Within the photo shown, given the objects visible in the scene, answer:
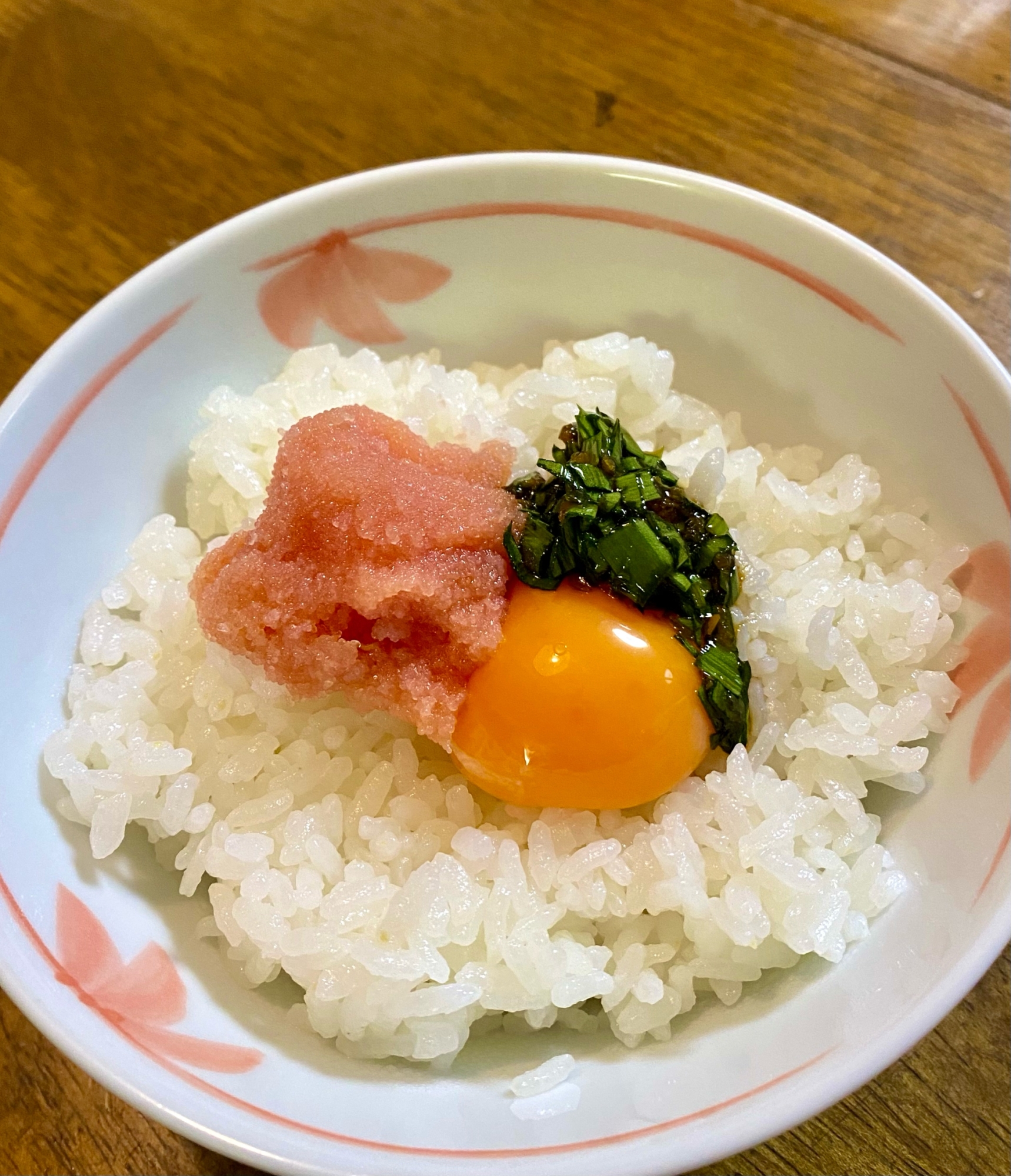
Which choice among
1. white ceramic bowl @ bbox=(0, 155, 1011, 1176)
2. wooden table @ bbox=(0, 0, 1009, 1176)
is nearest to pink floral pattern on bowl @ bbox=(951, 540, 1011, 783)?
white ceramic bowl @ bbox=(0, 155, 1011, 1176)

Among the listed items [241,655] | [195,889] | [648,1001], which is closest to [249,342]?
[241,655]

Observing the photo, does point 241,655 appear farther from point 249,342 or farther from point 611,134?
point 611,134

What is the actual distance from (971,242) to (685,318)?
0.88m

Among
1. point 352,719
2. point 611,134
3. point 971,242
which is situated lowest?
point 352,719

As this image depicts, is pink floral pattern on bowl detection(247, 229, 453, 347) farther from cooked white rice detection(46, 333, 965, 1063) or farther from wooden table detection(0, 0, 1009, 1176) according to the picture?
wooden table detection(0, 0, 1009, 1176)

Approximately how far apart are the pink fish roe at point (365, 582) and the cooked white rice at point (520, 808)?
0.17 meters

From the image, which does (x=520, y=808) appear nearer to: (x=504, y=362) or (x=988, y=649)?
(x=988, y=649)

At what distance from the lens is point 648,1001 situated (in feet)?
5.06

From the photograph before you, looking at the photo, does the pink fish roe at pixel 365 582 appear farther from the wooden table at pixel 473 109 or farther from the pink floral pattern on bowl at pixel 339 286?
the wooden table at pixel 473 109

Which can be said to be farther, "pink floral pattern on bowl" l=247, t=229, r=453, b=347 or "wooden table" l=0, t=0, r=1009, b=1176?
"wooden table" l=0, t=0, r=1009, b=1176

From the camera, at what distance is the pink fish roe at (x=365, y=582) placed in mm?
1628

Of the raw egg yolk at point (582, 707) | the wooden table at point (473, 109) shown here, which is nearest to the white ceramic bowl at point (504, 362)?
the raw egg yolk at point (582, 707)

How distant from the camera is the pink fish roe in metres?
1.63

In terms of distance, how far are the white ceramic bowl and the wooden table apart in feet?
2.05
